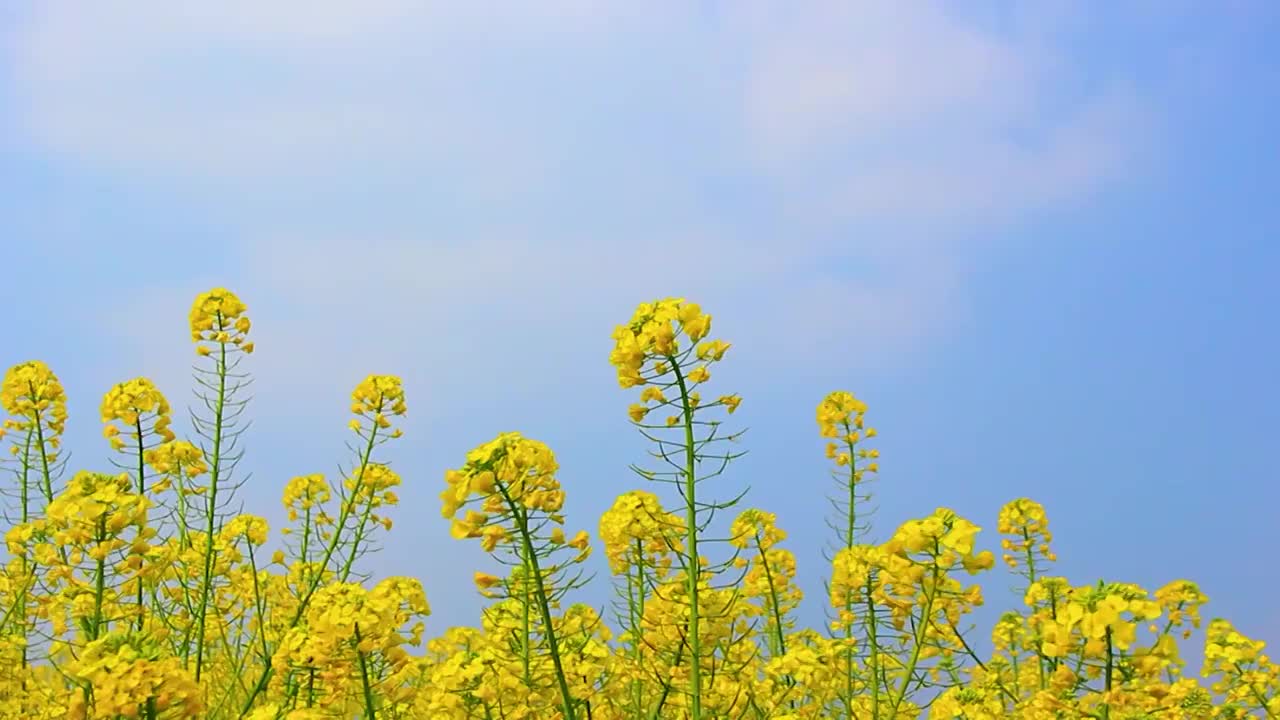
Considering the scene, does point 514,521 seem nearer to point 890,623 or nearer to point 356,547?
point 890,623

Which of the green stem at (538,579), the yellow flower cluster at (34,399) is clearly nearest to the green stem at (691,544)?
the green stem at (538,579)

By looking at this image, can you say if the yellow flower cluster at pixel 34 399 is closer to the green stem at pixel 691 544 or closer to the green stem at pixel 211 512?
the green stem at pixel 211 512

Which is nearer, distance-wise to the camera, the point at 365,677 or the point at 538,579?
the point at 538,579

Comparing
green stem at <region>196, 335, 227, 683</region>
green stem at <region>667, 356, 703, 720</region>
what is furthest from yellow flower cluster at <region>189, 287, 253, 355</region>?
green stem at <region>667, 356, 703, 720</region>

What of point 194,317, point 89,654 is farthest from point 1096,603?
point 194,317

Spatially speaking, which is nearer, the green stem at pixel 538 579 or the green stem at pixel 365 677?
the green stem at pixel 538 579

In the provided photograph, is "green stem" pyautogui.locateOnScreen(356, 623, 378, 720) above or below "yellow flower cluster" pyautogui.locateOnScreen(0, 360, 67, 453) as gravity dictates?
below

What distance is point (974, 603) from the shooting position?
3.82 m

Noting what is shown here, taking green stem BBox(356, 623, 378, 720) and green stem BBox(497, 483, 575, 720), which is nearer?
green stem BBox(497, 483, 575, 720)

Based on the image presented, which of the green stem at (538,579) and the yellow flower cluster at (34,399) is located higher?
Answer: the yellow flower cluster at (34,399)

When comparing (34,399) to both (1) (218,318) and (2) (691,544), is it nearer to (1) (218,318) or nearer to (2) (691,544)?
(1) (218,318)

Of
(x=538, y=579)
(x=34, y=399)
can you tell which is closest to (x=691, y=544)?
(x=538, y=579)

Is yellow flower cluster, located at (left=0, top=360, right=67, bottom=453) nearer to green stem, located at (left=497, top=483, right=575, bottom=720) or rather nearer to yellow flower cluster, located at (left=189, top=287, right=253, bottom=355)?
yellow flower cluster, located at (left=189, top=287, right=253, bottom=355)

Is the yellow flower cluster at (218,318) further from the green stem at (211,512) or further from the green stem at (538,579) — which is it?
the green stem at (538,579)
